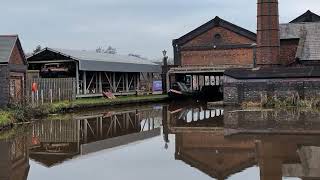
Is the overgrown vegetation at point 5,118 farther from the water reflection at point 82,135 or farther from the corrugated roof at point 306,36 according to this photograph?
Answer: the corrugated roof at point 306,36

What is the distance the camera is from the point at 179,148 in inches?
554

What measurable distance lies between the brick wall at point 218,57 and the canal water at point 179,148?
23.4 meters

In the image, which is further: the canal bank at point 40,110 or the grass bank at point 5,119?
the canal bank at point 40,110

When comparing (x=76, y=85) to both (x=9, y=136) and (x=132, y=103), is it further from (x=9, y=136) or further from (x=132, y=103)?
(x=9, y=136)

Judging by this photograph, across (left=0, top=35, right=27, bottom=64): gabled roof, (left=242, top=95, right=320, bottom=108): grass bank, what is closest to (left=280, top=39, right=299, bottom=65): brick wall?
(left=242, top=95, right=320, bottom=108): grass bank

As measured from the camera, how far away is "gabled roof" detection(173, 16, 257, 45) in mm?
45406

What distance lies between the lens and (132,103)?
38.5m

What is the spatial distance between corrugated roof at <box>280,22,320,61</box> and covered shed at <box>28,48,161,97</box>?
13745mm

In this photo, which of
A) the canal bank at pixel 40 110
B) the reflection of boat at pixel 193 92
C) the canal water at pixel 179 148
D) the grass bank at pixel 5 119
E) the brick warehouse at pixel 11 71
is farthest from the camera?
the reflection of boat at pixel 193 92

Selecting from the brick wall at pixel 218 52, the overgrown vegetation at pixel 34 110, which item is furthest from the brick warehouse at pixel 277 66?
the overgrown vegetation at pixel 34 110

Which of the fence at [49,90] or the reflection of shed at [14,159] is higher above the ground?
the fence at [49,90]

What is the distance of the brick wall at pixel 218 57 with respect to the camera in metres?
45.4

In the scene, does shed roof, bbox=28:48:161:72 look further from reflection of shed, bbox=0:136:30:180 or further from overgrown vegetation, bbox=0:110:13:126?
reflection of shed, bbox=0:136:30:180

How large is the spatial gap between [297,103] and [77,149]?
55.9 feet
